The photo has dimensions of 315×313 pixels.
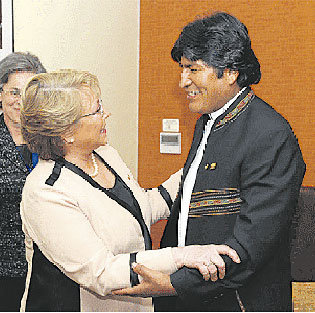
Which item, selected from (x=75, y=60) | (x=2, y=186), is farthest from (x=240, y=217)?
(x=75, y=60)

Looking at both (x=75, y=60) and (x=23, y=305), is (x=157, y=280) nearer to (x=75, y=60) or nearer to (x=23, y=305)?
(x=23, y=305)

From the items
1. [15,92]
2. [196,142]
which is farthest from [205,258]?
[15,92]

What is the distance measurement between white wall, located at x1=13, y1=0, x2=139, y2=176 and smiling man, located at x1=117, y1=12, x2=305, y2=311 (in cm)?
106

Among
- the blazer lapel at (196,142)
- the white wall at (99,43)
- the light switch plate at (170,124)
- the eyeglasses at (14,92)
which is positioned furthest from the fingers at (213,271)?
the light switch plate at (170,124)

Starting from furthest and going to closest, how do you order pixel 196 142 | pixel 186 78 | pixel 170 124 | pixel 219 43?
pixel 170 124 < pixel 196 142 < pixel 186 78 < pixel 219 43

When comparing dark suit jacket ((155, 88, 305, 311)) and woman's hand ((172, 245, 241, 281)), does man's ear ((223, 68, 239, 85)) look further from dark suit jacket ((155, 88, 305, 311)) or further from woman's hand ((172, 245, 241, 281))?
woman's hand ((172, 245, 241, 281))

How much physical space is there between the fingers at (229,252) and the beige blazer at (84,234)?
159mm

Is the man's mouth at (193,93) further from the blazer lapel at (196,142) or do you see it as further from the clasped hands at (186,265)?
the clasped hands at (186,265)

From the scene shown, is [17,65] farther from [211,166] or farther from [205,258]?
[205,258]

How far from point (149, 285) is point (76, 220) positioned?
1.03 ft

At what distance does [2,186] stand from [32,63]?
1.90 feet

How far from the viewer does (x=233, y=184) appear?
1.68m

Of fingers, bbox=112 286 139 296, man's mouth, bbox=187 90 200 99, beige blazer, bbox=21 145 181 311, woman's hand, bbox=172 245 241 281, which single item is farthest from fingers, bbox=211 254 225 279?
man's mouth, bbox=187 90 200 99

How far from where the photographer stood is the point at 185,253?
5.44ft
